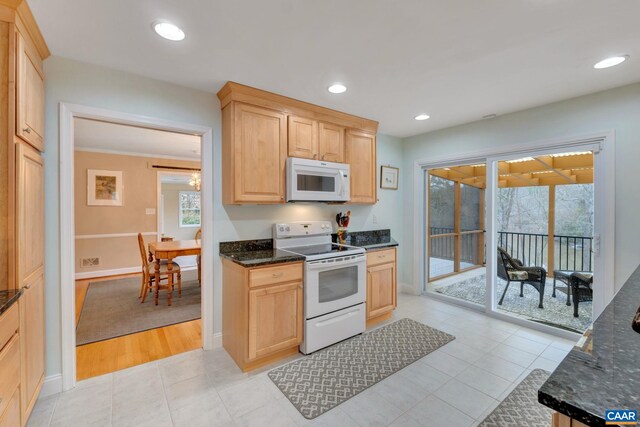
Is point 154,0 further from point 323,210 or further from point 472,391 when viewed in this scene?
point 472,391

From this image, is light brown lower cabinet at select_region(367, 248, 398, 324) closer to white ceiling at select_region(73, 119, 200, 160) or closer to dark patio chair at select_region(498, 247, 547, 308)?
dark patio chair at select_region(498, 247, 547, 308)

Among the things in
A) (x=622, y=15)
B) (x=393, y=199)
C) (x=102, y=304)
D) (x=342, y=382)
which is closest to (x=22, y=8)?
(x=342, y=382)

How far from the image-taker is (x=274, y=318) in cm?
241

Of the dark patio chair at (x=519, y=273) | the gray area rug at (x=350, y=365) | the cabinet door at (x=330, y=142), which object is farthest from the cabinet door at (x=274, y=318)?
the dark patio chair at (x=519, y=273)

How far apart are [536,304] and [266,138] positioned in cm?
353

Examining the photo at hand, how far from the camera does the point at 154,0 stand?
1512 mm

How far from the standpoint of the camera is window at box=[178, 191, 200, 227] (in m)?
9.64

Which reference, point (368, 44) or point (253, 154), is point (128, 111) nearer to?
point (253, 154)

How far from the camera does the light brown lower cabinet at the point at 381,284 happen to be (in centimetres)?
314

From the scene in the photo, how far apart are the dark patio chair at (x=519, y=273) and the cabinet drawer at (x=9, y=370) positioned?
4.23m

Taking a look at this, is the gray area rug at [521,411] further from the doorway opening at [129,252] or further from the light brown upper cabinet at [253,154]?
the doorway opening at [129,252]

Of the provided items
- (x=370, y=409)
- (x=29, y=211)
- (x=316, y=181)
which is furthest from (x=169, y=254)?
(x=370, y=409)

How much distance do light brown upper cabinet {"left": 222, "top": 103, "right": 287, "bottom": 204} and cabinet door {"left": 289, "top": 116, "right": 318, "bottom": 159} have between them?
85mm

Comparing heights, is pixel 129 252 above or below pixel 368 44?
below
